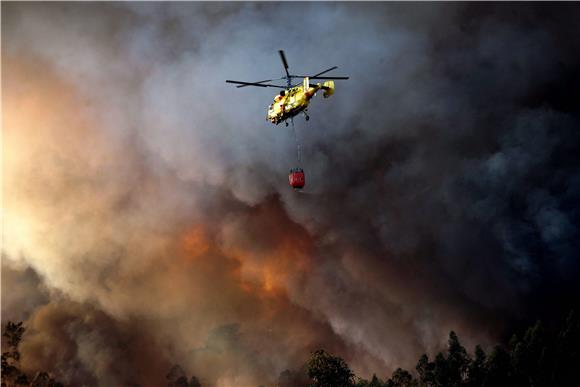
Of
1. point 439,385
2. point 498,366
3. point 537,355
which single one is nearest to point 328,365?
point 439,385

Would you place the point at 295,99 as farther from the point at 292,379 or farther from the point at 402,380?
the point at 292,379

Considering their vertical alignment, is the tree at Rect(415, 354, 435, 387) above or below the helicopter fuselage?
below

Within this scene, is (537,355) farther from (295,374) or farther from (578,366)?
(295,374)

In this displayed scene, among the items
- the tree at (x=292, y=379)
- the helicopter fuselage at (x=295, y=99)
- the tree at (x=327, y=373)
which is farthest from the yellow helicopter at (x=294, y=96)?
the tree at (x=292, y=379)

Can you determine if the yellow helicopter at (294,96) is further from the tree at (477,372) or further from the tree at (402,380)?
the tree at (402,380)

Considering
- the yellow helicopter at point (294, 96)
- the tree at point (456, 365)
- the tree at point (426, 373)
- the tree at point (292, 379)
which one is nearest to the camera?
the yellow helicopter at point (294, 96)

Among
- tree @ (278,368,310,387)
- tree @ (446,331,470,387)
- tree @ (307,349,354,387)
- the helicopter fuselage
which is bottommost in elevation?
tree @ (307,349,354,387)

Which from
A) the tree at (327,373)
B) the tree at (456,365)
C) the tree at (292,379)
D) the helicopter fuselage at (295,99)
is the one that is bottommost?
the tree at (327,373)

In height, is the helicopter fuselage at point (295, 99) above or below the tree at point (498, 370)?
above

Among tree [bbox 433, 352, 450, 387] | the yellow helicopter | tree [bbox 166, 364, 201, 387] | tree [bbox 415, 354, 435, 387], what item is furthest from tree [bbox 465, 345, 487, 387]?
tree [bbox 166, 364, 201, 387]

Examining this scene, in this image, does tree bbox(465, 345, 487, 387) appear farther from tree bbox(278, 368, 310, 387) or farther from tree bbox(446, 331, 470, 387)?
tree bbox(278, 368, 310, 387)

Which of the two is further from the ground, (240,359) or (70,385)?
(240,359)
